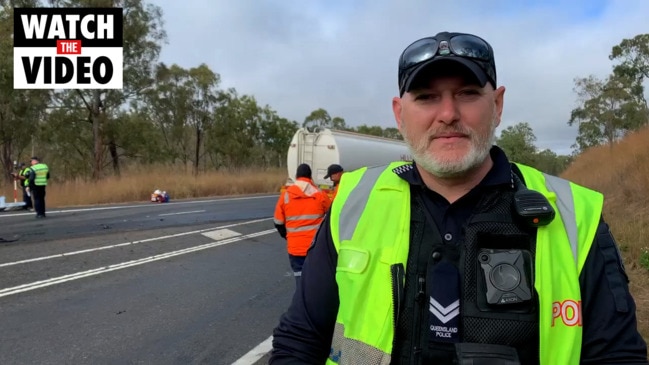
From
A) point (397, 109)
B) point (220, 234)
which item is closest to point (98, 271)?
point (220, 234)

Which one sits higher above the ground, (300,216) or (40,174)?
(40,174)

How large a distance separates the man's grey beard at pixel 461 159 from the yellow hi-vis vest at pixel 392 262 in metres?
0.11

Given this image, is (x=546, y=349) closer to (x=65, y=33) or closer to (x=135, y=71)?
(x=65, y=33)

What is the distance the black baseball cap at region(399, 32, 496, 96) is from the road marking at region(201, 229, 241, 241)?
10276mm

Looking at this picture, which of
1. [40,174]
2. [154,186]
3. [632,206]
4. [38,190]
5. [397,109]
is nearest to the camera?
[397,109]

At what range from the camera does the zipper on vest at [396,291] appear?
1.47 meters

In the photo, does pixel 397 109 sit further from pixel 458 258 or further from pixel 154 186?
pixel 154 186

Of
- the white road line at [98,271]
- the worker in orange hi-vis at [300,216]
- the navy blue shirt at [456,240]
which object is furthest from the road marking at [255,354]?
the white road line at [98,271]

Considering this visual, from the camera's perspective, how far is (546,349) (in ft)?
4.48

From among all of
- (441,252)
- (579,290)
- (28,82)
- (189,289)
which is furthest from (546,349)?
(28,82)

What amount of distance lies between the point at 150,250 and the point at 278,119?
1491 inches

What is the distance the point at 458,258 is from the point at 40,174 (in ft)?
53.7

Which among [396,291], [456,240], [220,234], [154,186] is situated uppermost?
[456,240]

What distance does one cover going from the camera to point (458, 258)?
151 centimetres
